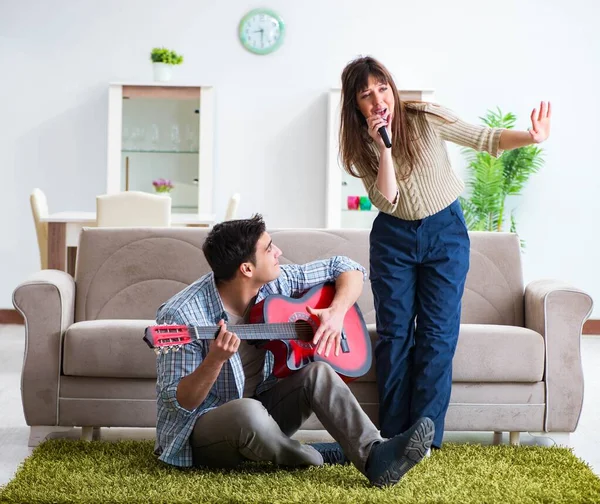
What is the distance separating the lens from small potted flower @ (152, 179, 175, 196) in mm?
5594

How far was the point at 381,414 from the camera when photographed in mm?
2760

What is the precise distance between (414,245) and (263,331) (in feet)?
2.09

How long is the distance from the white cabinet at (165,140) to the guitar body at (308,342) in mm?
3134

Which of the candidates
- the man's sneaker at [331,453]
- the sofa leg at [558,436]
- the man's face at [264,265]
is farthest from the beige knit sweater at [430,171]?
the sofa leg at [558,436]

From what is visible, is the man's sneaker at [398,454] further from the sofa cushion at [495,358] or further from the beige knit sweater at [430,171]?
the beige knit sweater at [430,171]

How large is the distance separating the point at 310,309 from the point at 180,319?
360 millimetres

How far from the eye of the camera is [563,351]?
2.90m

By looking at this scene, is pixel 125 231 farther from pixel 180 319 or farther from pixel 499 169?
pixel 499 169

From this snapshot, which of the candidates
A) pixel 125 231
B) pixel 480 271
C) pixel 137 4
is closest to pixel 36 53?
pixel 137 4

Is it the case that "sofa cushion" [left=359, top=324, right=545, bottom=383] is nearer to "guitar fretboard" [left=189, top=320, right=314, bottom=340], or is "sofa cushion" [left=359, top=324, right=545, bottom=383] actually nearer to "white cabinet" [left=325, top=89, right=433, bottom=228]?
"guitar fretboard" [left=189, top=320, right=314, bottom=340]

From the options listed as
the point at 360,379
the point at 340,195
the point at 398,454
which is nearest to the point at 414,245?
the point at 360,379

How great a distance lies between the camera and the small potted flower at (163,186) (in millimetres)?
5594

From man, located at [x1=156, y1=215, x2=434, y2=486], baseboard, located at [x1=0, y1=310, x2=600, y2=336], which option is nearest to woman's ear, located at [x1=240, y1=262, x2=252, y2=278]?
man, located at [x1=156, y1=215, x2=434, y2=486]

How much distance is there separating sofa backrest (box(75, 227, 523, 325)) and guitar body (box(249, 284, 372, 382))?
626 mm
